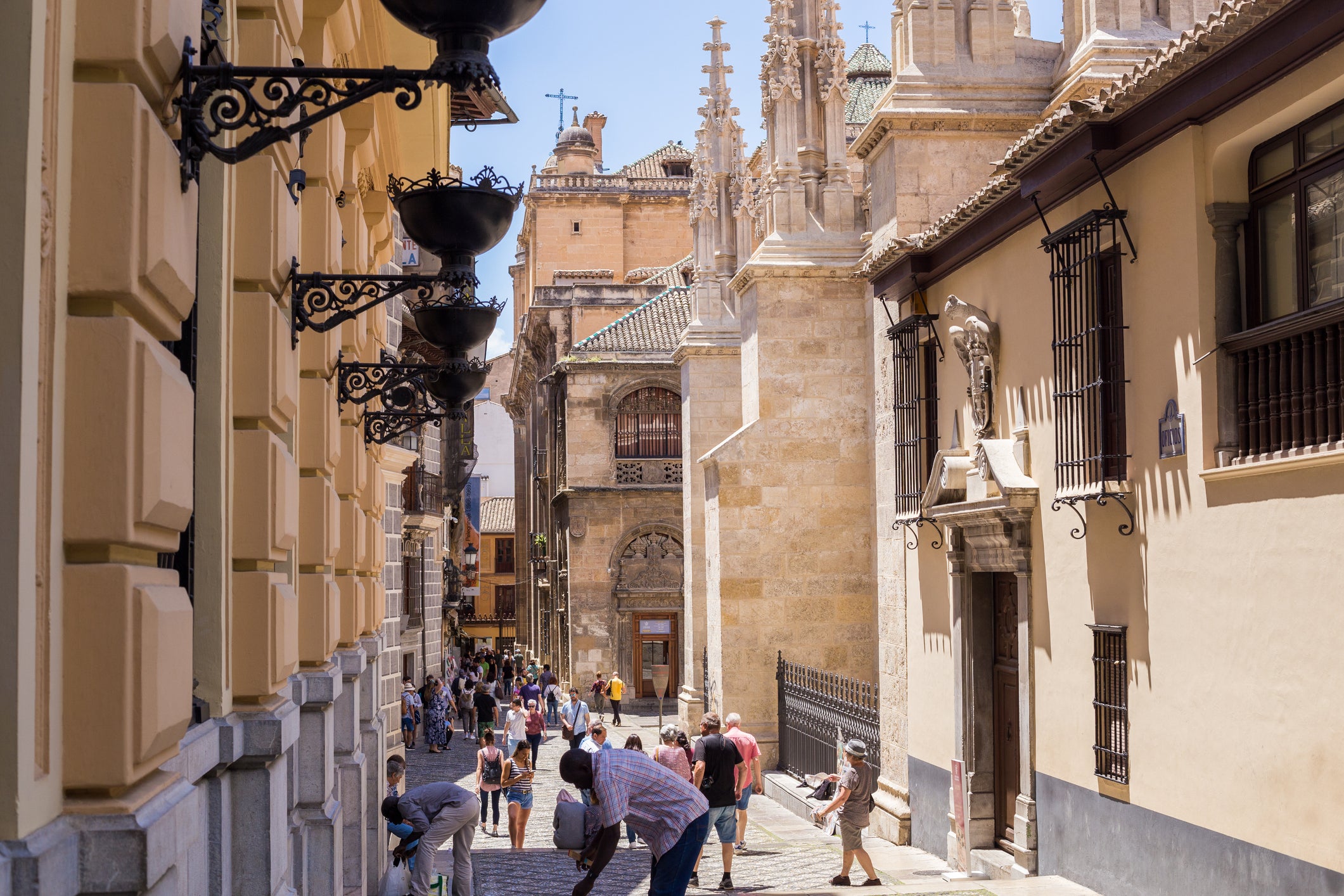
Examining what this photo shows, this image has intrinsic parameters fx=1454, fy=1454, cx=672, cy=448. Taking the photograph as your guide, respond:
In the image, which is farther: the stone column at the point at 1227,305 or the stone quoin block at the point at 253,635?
the stone column at the point at 1227,305

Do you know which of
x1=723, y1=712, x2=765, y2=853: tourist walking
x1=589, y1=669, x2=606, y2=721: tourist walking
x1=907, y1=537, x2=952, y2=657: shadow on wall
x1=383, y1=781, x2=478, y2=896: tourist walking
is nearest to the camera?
x1=383, y1=781, x2=478, y2=896: tourist walking

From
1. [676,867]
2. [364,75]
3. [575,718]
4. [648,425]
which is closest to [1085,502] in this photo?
[676,867]

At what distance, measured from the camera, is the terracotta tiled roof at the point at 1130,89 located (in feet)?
24.6

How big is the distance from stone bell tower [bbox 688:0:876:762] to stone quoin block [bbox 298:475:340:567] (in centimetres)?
1468

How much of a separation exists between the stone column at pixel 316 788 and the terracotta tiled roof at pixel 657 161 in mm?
48232

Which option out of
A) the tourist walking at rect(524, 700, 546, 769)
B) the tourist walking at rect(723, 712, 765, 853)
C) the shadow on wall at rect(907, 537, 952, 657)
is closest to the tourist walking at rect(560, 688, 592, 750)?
the tourist walking at rect(524, 700, 546, 769)

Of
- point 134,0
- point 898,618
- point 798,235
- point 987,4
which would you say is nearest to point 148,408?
point 134,0

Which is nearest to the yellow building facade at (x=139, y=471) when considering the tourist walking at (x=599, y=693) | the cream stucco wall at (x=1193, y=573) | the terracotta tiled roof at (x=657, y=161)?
the cream stucco wall at (x=1193, y=573)

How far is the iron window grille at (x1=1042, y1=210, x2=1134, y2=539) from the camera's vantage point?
9.54 m

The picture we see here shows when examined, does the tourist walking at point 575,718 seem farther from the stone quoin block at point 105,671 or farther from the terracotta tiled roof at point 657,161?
the terracotta tiled roof at point 657,161

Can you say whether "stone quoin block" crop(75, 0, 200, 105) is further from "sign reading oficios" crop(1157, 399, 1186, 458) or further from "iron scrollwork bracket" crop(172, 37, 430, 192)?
"sign reading oficios" crop(1157, 399, 1186, 458)

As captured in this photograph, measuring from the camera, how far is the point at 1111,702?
9789 millimetres

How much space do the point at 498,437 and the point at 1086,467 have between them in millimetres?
68895

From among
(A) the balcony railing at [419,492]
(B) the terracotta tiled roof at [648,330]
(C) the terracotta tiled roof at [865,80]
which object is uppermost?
(C) the terracotta tiled roof at [865,80]
